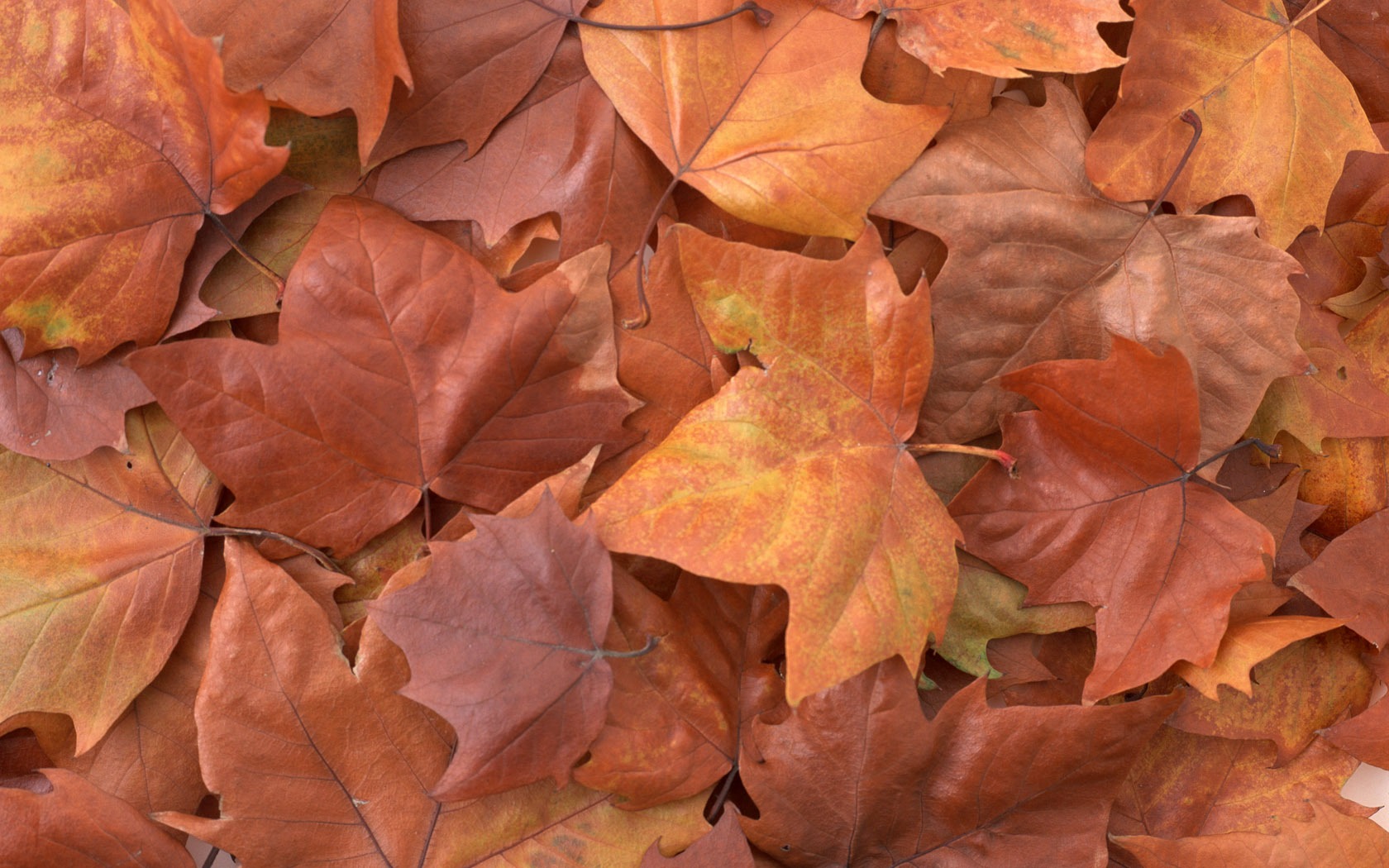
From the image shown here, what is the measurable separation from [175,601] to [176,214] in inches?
12.6

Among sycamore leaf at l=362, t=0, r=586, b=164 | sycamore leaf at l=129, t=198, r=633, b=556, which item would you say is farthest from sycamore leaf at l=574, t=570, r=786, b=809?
sycamore leaf at l=362, t=0, r=586, b=164

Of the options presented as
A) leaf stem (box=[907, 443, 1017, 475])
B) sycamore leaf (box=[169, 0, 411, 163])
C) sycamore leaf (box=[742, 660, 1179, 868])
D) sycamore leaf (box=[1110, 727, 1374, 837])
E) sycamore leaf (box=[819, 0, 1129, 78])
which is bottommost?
sycamore leaf (box=[1110, 727, 1374, 837])

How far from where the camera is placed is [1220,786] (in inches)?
34.5

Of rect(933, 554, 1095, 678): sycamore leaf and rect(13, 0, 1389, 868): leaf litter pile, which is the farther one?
rect(933, 554, 1095, 678): sycamore leaf

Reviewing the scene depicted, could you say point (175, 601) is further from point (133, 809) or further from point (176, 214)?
point (176, 214)

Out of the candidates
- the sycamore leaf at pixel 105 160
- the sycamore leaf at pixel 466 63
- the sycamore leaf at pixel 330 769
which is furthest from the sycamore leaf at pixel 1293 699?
the sycamore leaf at pixel 105 160

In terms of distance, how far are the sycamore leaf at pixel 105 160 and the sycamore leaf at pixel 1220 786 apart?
0.91m

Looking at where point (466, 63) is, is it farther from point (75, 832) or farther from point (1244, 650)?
point (1244, 650)

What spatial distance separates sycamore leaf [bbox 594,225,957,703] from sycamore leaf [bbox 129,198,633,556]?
11 centimetres

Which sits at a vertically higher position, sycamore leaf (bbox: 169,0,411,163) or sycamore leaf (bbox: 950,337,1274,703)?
sycamore leaf (bbox: 169,0,411,163)

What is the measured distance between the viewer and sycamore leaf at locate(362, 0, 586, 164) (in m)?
0.80

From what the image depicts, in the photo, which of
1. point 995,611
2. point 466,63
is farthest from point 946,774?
point 466,63

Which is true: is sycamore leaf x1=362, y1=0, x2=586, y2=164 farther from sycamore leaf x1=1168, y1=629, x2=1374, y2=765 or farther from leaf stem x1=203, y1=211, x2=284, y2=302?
sycamore leaf x1=1168, y1=629, x2=1374, y2=765

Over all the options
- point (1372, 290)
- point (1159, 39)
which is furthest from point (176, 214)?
point (1372, 290)
